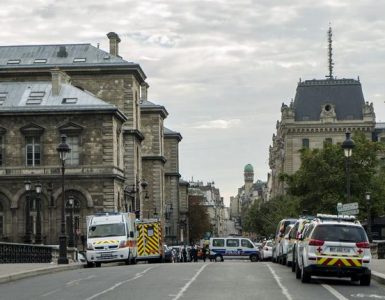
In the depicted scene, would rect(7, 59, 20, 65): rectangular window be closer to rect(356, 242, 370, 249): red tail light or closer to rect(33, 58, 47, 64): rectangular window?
rect(33, 58, 47, 64): rectangular window

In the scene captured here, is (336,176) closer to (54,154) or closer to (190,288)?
(54,154)

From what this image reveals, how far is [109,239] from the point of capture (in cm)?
4916

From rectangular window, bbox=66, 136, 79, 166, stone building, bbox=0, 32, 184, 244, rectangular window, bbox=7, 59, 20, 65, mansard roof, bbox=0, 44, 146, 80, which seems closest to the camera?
stone building, bbox=0, 32, 184, 244

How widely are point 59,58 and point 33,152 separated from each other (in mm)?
16522

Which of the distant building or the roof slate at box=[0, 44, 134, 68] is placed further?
the distant building

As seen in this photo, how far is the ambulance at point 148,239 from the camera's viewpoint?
5784 centimetres

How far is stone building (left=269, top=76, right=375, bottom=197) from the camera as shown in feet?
477

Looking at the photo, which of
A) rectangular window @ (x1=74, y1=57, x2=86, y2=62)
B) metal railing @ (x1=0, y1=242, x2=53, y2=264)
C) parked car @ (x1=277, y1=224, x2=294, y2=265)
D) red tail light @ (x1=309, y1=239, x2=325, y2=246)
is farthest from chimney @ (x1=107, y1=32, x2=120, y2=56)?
red tail light @ (x1=309, y1=239, x2=325, y2=246)

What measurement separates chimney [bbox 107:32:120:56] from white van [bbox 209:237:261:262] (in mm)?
28874

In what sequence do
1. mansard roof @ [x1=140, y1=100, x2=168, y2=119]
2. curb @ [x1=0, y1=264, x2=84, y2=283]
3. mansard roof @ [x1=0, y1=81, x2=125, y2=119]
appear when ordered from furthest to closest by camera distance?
mansard roof @ [x1=140, y1=100, x2=168, y2=119], mansard roof @ [x1=0, y1=81, x2=125, y2=119], curb @ [x1=0, y1=264, x2=84, y2=283]

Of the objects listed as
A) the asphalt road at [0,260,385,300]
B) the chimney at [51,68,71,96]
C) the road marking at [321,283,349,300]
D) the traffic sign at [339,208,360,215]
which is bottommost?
the road marking at [321,283,349,300]

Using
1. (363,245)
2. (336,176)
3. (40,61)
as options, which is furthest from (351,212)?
(40,61)

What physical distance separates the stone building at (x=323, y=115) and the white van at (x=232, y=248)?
239 ft

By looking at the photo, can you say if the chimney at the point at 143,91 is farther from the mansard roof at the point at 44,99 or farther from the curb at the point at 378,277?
the curb at the point at 378,277
